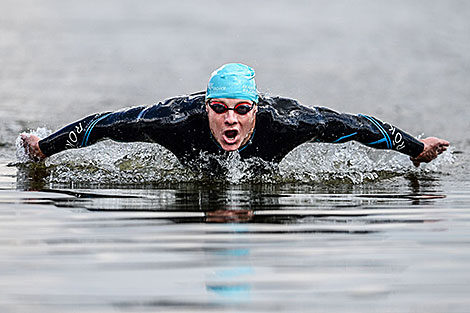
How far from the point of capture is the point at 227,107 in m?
7.74

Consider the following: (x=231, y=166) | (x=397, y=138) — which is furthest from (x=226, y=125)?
(x=397, y=138)

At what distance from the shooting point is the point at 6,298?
382cm

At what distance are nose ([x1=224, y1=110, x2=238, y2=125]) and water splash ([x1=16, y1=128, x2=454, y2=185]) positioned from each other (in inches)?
18.0

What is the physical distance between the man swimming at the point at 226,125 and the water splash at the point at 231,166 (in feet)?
0.54

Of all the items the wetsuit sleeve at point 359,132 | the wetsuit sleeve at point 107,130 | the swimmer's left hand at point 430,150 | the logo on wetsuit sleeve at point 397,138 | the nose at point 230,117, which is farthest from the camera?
the swimmer's left hand at point 430,150

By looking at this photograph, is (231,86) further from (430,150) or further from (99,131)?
(430,150)

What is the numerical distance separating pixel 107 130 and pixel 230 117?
1.15 meters

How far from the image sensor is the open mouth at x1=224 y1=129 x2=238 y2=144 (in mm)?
7770

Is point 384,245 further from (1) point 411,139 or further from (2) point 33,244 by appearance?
(1) point 411,139

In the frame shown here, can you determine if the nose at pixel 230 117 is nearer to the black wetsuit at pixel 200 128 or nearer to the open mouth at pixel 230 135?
the open mouth at pixel 230 135

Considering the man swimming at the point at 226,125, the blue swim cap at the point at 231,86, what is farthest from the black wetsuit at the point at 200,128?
the blue swim cap at the point at 231,86

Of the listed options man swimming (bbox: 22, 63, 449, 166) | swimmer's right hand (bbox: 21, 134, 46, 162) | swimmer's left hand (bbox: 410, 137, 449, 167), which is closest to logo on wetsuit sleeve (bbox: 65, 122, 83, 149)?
man swimming (bbox: 22, 63, 449, 166)

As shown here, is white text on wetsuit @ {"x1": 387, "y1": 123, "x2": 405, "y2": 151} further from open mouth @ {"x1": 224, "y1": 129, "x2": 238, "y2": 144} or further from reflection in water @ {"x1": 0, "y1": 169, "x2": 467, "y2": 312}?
reflection in water @ {"x1": 0, "y1": 169, "x2": 467, "y2": 312}

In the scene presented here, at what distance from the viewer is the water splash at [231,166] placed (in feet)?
26.3
